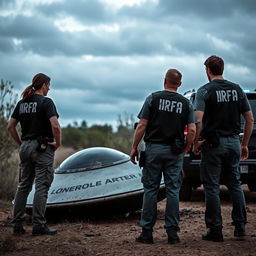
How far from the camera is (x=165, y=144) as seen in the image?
6.38 metres

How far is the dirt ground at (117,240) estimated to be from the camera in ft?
19.8

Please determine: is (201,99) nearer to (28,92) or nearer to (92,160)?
(28,92)

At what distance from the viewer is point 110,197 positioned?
7930mm

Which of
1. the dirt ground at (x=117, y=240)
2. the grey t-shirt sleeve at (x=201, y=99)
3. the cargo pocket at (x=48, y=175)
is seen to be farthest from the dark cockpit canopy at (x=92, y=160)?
the grey t-shirt sleeve at (x=201, y=99)

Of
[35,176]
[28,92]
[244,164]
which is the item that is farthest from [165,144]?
[244,164]

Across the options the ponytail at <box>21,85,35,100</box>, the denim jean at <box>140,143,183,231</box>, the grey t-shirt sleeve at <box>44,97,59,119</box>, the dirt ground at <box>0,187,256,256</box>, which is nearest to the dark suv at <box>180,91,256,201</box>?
the dirt ground at <box>0,187,256,256</box>

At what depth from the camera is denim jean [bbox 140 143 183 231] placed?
6363 mm

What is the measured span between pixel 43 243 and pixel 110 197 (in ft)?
5.32

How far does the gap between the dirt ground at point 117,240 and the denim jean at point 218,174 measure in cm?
32

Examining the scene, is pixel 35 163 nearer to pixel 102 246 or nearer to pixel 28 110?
pixel 28 110

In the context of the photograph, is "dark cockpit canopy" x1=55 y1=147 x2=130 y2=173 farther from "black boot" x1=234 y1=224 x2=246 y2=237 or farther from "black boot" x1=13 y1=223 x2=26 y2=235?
"black boot" x1=234 y1=224 x2=246 y2=237

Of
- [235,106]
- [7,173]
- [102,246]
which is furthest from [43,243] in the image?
[7,173]

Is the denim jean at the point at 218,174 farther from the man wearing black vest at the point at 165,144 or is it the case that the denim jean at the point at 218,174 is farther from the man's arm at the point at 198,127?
the man wearing black vest at the point at 165,144

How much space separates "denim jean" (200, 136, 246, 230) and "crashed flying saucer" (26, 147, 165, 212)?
1719 millimetres
